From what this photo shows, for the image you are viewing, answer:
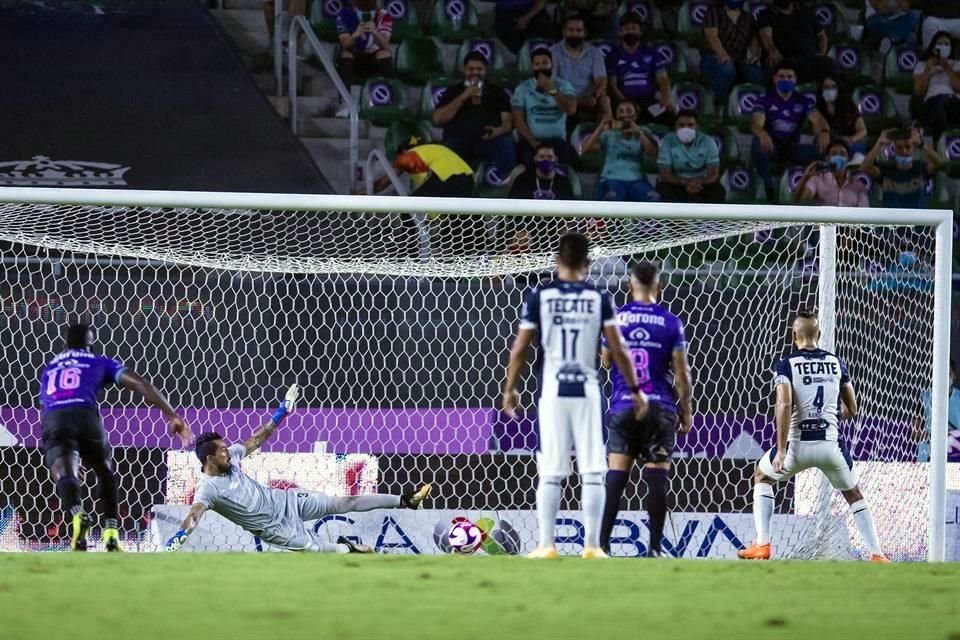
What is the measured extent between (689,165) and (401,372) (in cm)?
502

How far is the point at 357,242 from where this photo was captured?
37.1ft

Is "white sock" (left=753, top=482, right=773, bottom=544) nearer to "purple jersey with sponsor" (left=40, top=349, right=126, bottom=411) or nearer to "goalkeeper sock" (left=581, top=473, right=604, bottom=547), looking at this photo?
"goalkeeper sock" (left=581, top=473, right=604, bottom=547)

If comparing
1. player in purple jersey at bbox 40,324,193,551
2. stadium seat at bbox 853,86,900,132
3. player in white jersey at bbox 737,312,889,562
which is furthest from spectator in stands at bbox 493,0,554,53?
player in purple jersey at bbox 40,324,193,551

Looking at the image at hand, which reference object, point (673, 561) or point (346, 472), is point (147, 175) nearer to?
point (346, 472)

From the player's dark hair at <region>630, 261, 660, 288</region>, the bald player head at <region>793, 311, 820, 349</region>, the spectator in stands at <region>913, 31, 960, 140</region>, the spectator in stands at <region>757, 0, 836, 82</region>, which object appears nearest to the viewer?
the player's dark hair at <region>630, 261, 660, 288</region>

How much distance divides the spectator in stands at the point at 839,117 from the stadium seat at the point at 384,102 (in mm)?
4369

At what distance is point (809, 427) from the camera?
918 cm

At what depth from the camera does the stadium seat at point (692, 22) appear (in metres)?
15.8

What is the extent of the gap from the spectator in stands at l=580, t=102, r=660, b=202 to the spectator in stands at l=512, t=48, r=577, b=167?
352 mm

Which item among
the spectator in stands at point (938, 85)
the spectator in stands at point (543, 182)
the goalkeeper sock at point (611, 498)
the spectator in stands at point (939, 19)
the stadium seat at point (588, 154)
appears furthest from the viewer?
the spectator in stands at point (939, 19)

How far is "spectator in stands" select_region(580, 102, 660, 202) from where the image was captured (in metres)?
13.8

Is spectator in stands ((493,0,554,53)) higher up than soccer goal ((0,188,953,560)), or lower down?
higher up

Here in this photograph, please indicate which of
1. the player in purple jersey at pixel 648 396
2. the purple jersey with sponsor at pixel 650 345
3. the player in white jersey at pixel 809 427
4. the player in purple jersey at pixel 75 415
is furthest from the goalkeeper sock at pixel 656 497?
the player in purple jersey at pixel 75 415

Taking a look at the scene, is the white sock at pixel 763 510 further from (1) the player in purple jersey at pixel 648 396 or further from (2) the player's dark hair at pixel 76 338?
(2) the player's dark hair at pixel 76 338
